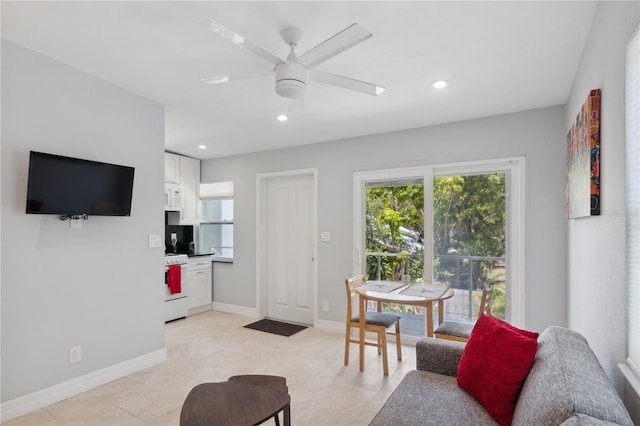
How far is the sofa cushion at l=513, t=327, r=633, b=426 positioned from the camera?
972 millimetres

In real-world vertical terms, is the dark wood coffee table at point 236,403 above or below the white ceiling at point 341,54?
below

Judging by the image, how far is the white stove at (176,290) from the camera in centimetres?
466

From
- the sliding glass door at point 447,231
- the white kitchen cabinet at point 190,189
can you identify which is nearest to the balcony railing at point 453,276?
the sliding glass door at point 447,231

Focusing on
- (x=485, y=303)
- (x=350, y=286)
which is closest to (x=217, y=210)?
(x=350, y=286)

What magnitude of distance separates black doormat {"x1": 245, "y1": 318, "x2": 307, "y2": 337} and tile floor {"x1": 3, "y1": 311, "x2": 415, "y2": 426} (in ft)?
0.44

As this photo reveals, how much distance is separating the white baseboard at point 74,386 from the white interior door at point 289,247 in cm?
197

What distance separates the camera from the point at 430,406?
164cm

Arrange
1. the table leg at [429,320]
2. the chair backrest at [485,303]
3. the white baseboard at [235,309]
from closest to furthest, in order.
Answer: the chair backrest at [485,303]
the table leg at [429,320]
the white baseboard at [235,309]

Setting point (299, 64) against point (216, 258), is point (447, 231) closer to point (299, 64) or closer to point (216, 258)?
point (299, 64)

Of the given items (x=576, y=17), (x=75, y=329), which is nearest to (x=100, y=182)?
(x=75, y=329)

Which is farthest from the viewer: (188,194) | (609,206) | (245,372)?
(188,194)

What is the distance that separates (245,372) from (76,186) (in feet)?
6.87

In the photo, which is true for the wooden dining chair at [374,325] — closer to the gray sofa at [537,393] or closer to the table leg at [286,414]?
the gray sofa at [537,393]

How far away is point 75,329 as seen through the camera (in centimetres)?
265
